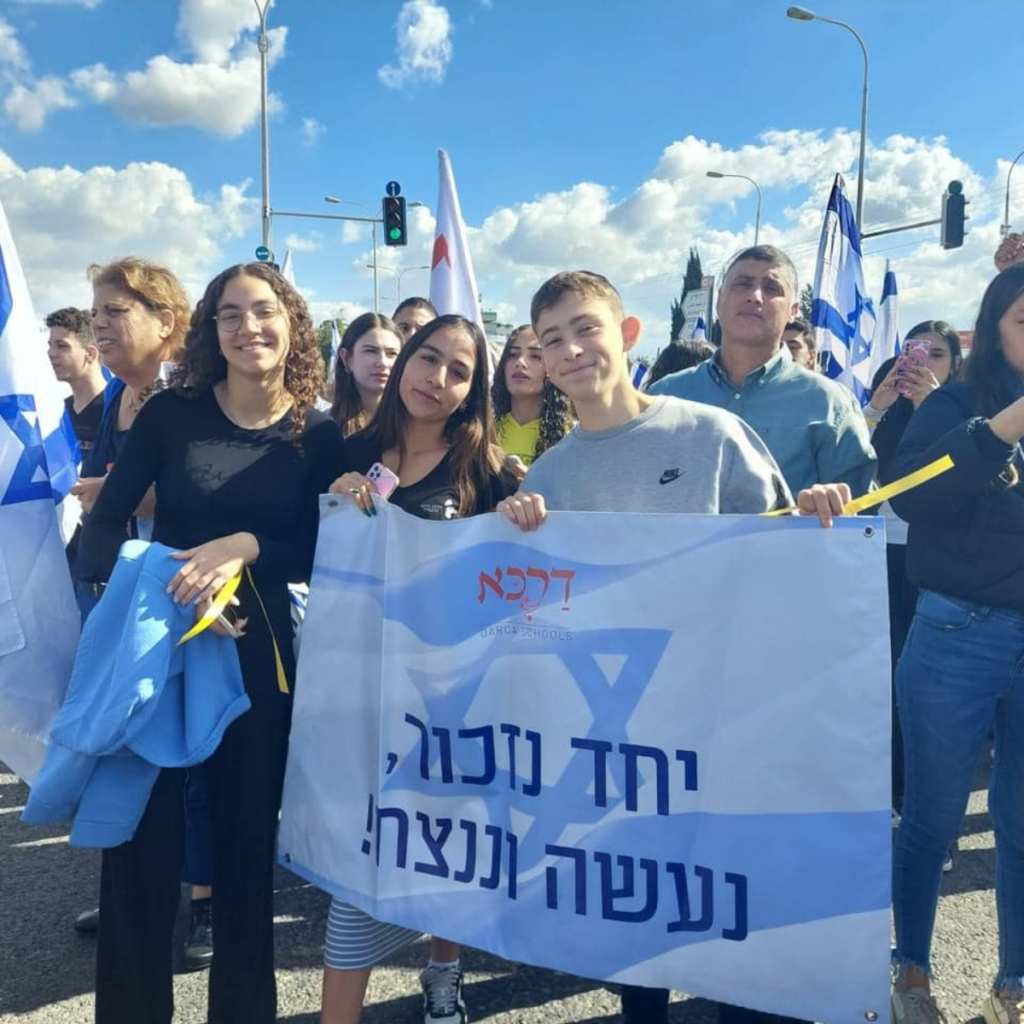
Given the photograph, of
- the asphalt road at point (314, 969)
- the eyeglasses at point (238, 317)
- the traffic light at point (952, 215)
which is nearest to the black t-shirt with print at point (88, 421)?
the asphalt road at point (314, 969)

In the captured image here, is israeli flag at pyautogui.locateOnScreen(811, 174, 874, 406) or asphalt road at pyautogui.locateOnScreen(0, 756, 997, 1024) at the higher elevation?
israeli flag at pyautogui.locateOnScreen(811, 174, 874, 406)

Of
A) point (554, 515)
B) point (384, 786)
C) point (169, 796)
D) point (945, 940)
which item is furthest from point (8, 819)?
point (945, 940)

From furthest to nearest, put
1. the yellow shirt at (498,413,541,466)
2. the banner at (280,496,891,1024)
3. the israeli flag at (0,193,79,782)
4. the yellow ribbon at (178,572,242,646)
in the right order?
the yellow shirt at (498,413,541,466), the israeli flag at (0,193,79,782), the yellow ribbon at (178,572,242,646), the banner at (280,496,891,1024)

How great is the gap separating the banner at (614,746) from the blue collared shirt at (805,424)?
95cm

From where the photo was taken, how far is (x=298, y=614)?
110 inches

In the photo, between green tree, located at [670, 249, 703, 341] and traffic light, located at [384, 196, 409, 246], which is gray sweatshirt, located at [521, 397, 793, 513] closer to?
traffic light, located at [384, 196, 409, 246]

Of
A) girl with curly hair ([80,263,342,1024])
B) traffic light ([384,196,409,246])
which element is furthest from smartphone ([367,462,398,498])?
traffic light ([384,196,409,246])

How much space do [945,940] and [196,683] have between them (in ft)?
8.59

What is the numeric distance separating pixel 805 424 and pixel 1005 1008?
1742 mm

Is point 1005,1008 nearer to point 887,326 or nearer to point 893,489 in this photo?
point 893,489

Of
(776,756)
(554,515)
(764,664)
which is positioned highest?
(554,515)

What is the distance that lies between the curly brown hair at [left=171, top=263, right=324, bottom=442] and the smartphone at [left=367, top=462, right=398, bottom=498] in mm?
238

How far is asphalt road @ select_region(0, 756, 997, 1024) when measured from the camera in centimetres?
245

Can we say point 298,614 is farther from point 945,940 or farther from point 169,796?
point 945,940
